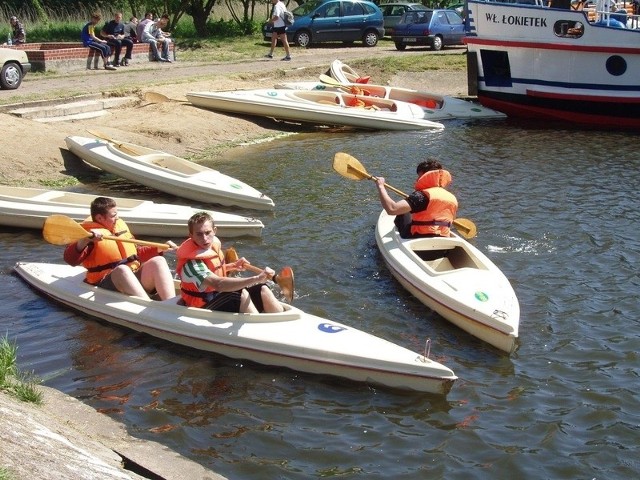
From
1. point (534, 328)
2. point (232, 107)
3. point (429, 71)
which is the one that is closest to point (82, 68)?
point (232, 107)

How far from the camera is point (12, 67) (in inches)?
718

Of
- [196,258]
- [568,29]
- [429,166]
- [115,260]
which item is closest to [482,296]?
[429,166]

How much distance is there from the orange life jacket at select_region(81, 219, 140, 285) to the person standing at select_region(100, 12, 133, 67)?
1410 centimetres

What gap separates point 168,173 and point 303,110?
5.74 meters

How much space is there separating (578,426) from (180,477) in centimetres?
295

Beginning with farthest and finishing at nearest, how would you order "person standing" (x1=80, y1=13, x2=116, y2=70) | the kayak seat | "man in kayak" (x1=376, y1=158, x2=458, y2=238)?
"person standing" (x1=80, y1=13, x2=116, y2=70) < "man in kayak" (x1=376, y1=158, x2=458, y2=238) < the kayak seat

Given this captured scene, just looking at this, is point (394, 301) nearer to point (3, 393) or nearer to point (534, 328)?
point (534, 328)

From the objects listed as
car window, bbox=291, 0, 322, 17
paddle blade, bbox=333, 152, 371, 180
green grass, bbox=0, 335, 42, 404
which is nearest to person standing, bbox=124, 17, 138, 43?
car window, bbox=291, 0, 322, 17

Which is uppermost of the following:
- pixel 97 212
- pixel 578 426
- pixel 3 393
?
pixel 97 212

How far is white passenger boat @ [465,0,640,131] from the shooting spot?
1866 cm

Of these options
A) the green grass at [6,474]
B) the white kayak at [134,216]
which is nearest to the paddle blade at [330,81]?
the white kayak at [134,216]

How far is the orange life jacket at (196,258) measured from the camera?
800cm

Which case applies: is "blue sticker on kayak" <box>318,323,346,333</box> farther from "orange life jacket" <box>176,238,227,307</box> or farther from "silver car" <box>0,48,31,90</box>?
"silver car" <box>0,48,31,90</box>

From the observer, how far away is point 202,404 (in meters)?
7.19
